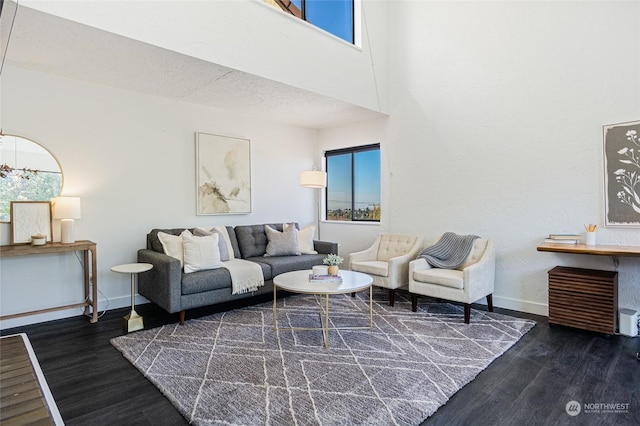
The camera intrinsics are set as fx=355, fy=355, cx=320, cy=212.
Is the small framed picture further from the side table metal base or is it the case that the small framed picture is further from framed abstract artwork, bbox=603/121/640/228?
framed abstract artwork, bbox=603/121/640/228

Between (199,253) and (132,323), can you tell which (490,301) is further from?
(132,323)

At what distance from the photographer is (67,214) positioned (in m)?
3.60

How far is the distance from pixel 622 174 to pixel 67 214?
5.49m

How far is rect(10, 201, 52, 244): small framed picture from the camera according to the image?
3520mm

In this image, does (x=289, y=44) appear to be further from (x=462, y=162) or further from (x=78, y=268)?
(x=78, y=268)

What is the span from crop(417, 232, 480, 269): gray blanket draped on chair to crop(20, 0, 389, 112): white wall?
2.13m

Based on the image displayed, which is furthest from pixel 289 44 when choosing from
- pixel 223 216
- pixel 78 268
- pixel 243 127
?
pixel 78 268

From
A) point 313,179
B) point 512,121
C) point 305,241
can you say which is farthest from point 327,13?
point 305,241

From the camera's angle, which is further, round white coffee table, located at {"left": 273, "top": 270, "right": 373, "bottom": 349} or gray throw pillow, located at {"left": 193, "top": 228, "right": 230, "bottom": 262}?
gray throw pillow, located at {"left": 193, "top": 228, "right": 230, "bottom": 262}

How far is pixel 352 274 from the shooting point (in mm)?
3764

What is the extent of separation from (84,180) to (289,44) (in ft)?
9.03

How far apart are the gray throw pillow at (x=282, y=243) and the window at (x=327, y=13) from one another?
277 cm

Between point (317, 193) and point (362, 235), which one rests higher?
point (317, 193)

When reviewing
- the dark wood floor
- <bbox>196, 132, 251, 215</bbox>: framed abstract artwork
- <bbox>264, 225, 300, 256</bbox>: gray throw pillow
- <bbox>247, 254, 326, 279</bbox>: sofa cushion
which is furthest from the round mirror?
<bbox>264, 225, 300, 256</bbox>: gray throw pillow
